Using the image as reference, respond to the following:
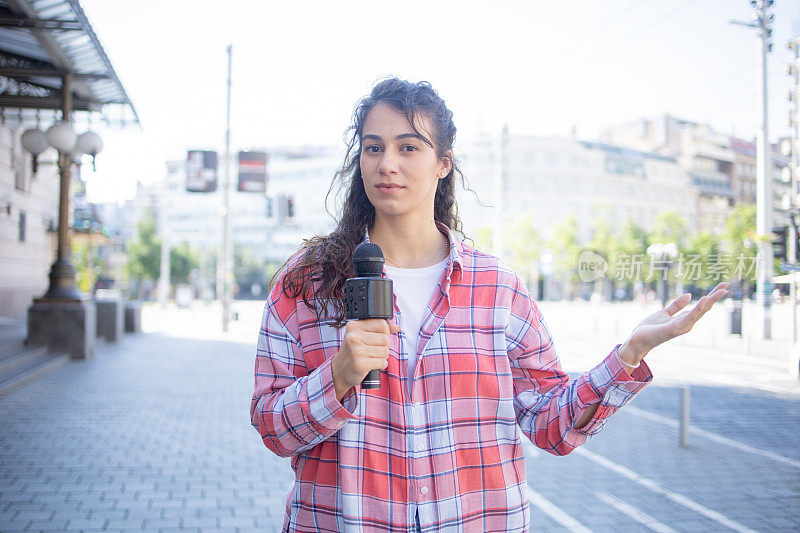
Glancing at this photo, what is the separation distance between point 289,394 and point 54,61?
11157mm

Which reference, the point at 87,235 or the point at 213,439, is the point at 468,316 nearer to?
the point at 213,439

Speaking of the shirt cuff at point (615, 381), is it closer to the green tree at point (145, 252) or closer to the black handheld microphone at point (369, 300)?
the black handheld microphone at point (369, 300)

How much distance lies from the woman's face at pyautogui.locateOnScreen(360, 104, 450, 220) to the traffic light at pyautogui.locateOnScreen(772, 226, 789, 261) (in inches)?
554

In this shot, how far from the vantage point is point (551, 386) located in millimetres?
2051

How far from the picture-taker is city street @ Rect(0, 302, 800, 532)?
4895 mm

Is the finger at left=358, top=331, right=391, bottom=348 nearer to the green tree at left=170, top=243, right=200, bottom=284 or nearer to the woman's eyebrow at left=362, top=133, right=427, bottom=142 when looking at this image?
the woman's eyebrow at left=362, top=133, right=427, bottom=142

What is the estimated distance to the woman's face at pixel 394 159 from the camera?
1981 millimetres

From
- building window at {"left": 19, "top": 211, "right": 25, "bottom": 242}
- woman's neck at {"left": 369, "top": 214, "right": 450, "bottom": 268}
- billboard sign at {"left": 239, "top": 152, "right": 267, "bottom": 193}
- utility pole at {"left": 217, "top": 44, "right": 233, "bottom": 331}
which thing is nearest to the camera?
woman's neck at {"left": 369, "top": 214, "right": 450, "bottom": 268}

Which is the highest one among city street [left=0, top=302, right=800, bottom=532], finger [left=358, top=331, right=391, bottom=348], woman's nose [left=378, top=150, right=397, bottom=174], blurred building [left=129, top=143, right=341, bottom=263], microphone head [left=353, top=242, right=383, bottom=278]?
blurred building [left=129, top=143, right=341, bottom=263]

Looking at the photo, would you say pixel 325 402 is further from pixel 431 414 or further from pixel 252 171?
pixel 252 171

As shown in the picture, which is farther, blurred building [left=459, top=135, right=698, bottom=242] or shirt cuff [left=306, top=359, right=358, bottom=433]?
blurred building [left=459, top=135, right=698, bottom=242]

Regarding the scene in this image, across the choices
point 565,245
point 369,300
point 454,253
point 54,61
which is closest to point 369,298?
point 369,300

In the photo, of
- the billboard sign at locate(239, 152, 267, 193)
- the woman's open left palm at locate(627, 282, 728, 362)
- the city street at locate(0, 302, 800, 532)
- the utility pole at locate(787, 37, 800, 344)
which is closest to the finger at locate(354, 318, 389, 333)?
the woman's open left palm at locate(627, 282, 728, 362)

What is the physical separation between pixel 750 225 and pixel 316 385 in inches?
661
